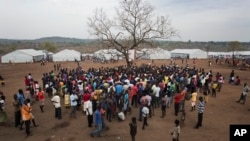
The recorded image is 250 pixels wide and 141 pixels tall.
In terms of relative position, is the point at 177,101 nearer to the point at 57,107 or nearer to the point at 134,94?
the point at 134,94

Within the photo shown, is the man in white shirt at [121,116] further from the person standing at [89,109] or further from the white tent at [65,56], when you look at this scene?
the white tent at [65,56]

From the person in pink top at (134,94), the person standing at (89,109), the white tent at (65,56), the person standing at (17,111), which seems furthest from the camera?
the white tent at (65,56)

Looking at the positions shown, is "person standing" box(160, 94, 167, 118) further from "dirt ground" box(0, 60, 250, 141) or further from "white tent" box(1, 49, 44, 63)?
"white tent" box(1, 49, 44, 63)

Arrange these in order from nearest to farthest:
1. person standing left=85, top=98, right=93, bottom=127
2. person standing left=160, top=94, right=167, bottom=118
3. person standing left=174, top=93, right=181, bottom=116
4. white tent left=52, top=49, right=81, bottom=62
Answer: person standing left=85, top=98, right=93, bottom=127 < person standing left=160, top=94, right=167, bottom=118 < person standing left=174, top=93, right=181, bottom=116 < white tent left=52, top=49, right=81, bottom=62

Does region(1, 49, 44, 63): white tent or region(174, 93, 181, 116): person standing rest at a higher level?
region(1, 49, 44, 63): white tent

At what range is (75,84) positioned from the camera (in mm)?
18016

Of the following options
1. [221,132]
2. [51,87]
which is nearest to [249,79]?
[221,132]

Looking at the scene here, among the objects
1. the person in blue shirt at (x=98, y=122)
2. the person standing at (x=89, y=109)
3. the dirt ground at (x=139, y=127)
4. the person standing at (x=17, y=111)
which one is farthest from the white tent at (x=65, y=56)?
the person in blue shirt at (x=98, y=122)

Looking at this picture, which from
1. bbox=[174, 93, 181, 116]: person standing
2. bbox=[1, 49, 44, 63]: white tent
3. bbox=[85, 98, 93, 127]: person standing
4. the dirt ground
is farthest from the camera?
bbox=[1, 49, 44, 63]: white tent

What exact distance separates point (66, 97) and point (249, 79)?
2414cm

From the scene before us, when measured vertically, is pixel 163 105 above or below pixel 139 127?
above

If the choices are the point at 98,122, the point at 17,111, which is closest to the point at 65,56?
the point at 17,111

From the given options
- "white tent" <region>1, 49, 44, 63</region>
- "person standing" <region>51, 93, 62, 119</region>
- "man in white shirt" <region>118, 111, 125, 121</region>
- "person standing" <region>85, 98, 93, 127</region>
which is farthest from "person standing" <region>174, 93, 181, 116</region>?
"white tent" <region>1, 49, 44, 63</region>

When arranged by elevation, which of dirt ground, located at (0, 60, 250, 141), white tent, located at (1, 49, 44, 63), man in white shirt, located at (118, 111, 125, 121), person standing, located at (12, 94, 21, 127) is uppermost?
white tent, located at (1, 49, 44, 63)
